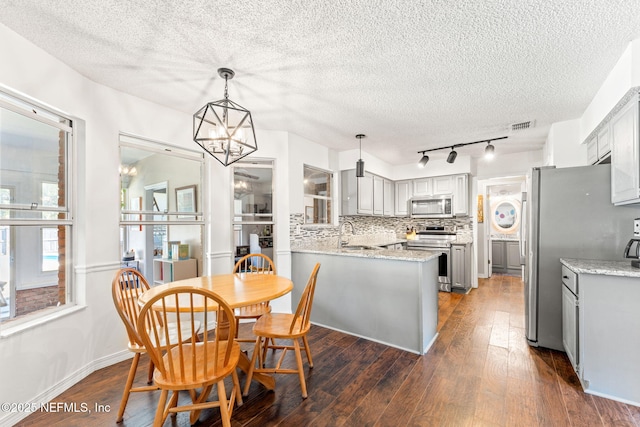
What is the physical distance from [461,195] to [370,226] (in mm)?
1788

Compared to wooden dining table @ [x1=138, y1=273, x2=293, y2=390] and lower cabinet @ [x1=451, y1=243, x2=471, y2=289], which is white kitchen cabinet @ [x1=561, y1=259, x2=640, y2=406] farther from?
lower cabinet @ [x1=451, y1=243, x2=471, y2=289]

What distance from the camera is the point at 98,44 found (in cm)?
196

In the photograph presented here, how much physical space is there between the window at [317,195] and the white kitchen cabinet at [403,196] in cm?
192

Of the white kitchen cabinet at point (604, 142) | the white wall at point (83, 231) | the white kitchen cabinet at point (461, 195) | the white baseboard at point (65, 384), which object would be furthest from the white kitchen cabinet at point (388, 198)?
the white baseboard at point (65, 384)

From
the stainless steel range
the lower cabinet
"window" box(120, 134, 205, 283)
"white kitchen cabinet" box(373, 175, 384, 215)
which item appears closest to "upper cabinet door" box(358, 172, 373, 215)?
"white kitchen cabinet" box(373, 175, 384, 215)

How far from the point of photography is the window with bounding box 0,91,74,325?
6.35ft

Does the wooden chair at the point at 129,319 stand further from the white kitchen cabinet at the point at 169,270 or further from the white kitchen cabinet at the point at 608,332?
the white kitchen cabinet at the point at 608,332

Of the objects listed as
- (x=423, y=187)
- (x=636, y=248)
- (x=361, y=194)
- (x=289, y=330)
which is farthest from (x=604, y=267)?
(x=423, y=187)

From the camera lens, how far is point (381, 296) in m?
3.00

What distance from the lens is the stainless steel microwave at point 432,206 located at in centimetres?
541

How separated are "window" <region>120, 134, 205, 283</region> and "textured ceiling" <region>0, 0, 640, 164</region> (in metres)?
0.57

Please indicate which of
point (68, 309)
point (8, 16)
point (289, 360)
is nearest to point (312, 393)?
point (289, 360)

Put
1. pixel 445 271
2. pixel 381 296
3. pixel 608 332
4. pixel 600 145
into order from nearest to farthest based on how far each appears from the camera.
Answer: pixel 608 332, pixel 600 145, pixel 381 296, pixel 445 271

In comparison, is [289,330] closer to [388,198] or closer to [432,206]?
[388,198]
